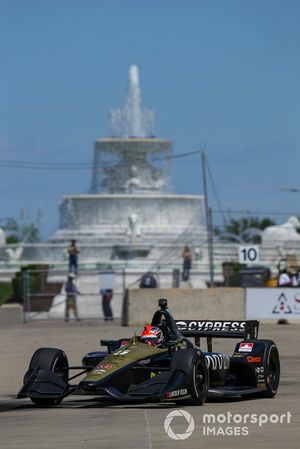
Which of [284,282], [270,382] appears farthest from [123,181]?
[270,382]

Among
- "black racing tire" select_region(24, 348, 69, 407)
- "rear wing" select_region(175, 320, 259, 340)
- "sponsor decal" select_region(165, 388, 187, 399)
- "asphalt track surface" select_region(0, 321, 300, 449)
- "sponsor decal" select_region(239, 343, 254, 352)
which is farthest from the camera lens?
"rear wing" select_region(175, 320, 259, 340)

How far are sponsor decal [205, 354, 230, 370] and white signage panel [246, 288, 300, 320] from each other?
1814 cm

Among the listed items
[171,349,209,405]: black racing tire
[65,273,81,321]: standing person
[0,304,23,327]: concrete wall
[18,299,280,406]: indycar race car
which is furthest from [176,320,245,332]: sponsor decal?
[65,273,81,321]: standing person

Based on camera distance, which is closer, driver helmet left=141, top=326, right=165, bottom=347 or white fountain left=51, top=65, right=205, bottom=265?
driver helmet left=141, top=326, right=165, bottom=347

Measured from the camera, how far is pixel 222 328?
14414mm

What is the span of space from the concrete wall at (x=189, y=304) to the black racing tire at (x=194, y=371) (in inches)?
715

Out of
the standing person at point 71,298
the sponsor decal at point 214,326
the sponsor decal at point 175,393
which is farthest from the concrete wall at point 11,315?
the sponsor decal at point 175,393

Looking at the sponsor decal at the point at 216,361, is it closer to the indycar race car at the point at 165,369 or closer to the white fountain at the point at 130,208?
the indycar race car at the point at 165,369

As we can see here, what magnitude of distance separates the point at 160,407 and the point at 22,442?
2498 mm

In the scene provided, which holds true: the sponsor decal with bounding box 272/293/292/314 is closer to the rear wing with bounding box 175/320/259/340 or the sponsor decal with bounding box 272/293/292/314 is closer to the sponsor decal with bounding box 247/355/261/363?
the rear wing with bounding box 175/320/259/340

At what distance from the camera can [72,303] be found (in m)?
37.5

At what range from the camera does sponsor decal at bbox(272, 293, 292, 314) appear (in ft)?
105

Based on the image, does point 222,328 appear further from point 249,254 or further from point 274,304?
point 249,254

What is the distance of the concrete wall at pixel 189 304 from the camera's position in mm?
31219
